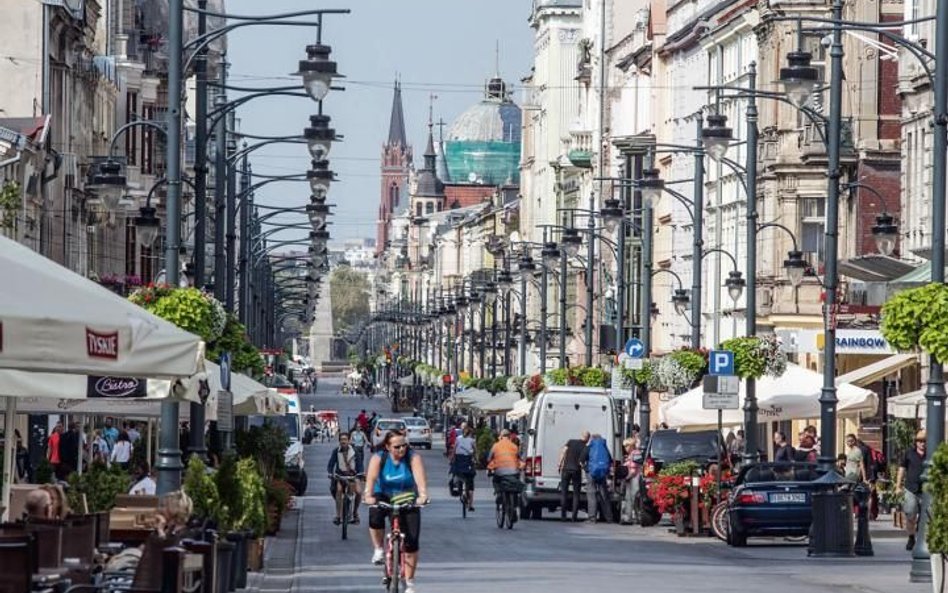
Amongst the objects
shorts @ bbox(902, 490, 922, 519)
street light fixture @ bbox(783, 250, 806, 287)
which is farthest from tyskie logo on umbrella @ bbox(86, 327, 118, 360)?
street light fixture @ bbox(783, 250, 806, 287)

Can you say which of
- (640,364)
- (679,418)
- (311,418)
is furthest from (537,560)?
(311,418)

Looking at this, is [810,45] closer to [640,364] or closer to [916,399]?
[640,364]

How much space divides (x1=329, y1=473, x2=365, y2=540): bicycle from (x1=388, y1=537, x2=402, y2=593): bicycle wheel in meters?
16.7

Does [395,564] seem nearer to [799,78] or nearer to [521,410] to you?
[799,78]

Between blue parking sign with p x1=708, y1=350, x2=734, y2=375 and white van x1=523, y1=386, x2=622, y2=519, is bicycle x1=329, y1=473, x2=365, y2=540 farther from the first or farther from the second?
blue parking sign with p x1=708, y1=350, x2=734, y2=375

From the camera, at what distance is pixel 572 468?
163 feet

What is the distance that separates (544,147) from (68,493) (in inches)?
5396

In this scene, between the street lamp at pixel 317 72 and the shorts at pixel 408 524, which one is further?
the street lamp at pixel 317 72

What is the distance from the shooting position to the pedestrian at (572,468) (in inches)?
1953

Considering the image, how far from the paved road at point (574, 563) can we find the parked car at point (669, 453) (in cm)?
75

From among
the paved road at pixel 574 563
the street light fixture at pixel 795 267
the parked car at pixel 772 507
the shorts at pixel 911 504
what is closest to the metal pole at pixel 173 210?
the paved road at pixel 574 563

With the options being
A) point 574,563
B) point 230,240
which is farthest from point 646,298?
point 574,563

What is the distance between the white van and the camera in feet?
169

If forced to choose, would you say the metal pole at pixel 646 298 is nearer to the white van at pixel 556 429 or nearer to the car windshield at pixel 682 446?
the white van at pixel 556 429
